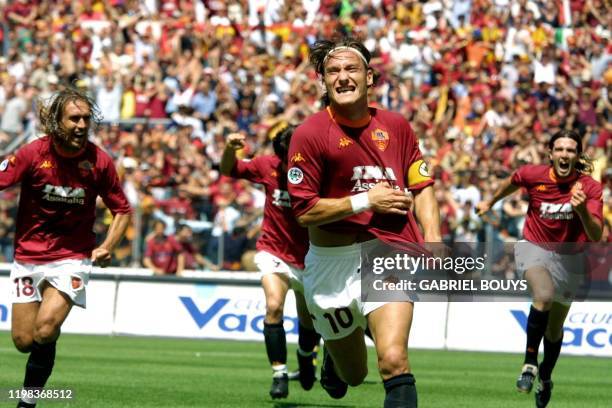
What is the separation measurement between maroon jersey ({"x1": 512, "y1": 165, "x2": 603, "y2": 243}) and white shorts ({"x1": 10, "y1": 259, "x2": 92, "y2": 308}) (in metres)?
5.05

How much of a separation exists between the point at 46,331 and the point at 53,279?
512 millimetres

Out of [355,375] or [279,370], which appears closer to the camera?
[355,375]

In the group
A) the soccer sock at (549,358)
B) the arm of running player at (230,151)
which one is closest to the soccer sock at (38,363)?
the arm of running player at (230,151)

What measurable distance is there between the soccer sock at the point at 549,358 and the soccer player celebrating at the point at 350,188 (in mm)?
3844

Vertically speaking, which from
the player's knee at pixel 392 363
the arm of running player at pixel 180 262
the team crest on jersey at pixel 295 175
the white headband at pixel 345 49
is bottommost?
the arm of running player at pixel 180 262

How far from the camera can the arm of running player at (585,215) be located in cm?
1199

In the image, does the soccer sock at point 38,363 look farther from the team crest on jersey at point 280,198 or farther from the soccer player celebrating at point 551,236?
the soccer player celebrating at point 551,236

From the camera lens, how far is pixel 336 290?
890cm

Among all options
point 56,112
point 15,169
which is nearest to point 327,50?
point 56,112

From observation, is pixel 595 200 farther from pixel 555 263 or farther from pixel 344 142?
pixel 344 142

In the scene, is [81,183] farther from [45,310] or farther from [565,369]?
[565,369]

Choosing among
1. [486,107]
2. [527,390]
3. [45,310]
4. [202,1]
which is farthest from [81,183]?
[202,1]

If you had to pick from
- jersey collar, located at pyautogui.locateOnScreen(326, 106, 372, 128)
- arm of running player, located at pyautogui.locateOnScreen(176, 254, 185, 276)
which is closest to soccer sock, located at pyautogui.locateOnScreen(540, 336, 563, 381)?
jersey collar, located at pyautogui.locateOnScreen(326, 106, 372, 128)

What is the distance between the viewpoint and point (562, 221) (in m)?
13.7
